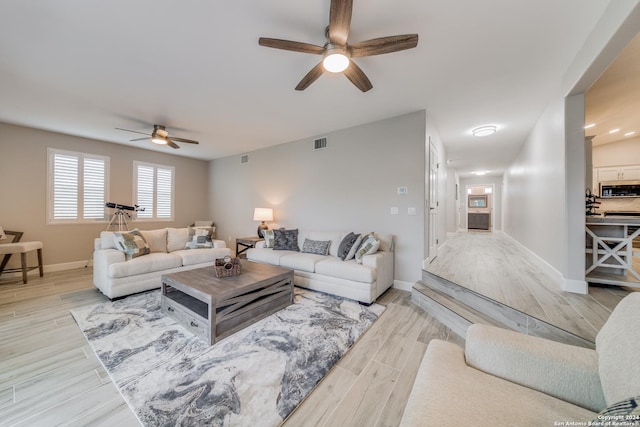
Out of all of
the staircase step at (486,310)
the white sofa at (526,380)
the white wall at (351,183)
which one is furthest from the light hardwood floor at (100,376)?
the white wall at (351,183)

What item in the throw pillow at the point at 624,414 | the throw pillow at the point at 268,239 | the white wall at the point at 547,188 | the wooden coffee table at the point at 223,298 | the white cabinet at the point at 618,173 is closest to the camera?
the throw pillow at the point at 624,414

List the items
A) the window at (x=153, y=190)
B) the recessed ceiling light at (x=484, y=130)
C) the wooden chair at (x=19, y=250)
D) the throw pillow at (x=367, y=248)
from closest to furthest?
the throw pillow at (x=367, y=248) → the wooden chair at (x=19, y=250) → the recessed ceiling light at (x=484, y=130) → the window at (x=153, y=190)

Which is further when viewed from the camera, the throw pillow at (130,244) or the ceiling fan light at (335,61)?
the throw pillow at (130,244)

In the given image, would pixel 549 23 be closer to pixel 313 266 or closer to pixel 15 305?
pixel 313 266

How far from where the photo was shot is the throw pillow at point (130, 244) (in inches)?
140

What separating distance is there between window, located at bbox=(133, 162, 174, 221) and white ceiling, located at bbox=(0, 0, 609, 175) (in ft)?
5.44

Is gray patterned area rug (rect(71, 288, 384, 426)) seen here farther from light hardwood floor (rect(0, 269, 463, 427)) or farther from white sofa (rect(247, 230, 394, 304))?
white sofa (rect(247, 230, 394, 304))

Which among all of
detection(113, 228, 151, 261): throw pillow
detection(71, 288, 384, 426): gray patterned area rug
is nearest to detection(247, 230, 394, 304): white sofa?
detection(71, 288, 384, 426): gray patterned area rug

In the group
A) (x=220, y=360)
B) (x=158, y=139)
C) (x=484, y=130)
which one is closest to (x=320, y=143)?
(x=158, y=139)

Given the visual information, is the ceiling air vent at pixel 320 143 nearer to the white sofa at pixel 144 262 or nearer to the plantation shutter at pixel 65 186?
the white sofa at pixel 144 262

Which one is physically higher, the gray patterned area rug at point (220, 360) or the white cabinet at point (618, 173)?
the white cabinet at point (618, 173)

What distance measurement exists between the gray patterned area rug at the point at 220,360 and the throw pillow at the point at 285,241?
1595 mm

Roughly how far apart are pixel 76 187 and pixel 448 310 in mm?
7190

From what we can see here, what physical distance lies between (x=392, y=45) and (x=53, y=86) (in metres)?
4.18
